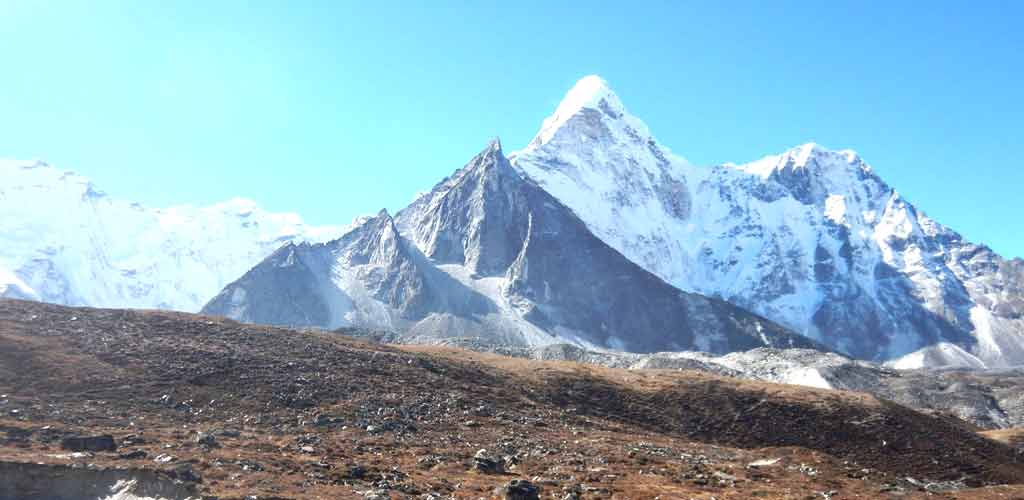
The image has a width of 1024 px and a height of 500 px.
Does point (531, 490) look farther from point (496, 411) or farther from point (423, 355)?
point (423, 355)


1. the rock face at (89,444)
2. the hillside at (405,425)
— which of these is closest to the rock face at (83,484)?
the hillside at (405,425)

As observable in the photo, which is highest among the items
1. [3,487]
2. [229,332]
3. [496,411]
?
[229,332]

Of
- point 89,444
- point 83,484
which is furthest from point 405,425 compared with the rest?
point 83,484

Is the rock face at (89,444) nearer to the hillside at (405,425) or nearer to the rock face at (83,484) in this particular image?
the hillside at (405,425)

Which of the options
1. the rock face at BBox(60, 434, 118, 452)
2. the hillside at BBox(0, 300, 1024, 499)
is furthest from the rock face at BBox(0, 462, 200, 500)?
the rock face at BBox(60, 434, 118, 452)

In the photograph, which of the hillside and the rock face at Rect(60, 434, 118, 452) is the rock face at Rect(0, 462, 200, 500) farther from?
the rock face at Rect(60, 434, 118, 452)

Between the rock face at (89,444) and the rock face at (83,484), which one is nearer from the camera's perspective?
the rock face at (83,484)

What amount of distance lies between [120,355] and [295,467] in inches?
1260

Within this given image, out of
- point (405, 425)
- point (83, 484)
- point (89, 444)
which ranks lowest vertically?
point (83, 484)

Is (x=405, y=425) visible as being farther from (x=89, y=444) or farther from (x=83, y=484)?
(x=83, y=484)

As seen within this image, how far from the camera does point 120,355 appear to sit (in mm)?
67438

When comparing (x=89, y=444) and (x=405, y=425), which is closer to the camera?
(x=89, y=444)

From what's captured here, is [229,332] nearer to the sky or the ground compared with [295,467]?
nearer to the sky

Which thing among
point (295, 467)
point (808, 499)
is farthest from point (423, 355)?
point (808, 499)
